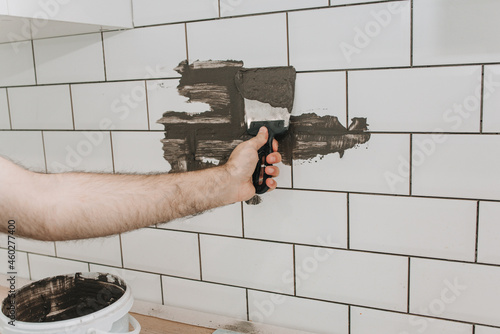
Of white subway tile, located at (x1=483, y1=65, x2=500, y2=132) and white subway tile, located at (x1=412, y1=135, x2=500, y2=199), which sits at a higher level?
white subway tile, located at (x1=483, y1=65, x2=500, y2=132)

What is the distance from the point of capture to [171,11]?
1.04 meters

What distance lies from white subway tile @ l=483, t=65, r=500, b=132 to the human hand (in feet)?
1.30

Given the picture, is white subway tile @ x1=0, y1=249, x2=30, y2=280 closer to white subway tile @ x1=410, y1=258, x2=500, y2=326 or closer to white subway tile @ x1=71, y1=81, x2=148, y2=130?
white subway tile @ x1=71, y1=81, x2=148, y2=130

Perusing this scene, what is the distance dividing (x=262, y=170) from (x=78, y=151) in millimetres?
590

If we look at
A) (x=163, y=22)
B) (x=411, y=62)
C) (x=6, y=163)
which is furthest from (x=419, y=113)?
(x=6, y=163)

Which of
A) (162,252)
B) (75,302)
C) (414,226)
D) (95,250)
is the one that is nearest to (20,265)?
(95,250)

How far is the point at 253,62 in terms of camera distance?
0.97 metres

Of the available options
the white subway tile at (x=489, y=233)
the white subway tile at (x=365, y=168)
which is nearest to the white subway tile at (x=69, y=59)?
the white subway tile at (x=365, y=168)

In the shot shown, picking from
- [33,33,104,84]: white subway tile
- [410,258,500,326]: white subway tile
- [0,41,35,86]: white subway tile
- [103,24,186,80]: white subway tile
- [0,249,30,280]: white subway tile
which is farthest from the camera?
[0,249,30,280]: white subway tile

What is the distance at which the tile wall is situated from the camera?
81 cm

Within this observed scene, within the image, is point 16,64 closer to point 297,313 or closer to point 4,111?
point 4,111

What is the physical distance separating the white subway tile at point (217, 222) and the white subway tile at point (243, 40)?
35 centimetres

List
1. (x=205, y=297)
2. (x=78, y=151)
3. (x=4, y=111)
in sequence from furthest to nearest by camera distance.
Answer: (x=4, y=111) < (x=78, y=151) < (x=205, y=297)

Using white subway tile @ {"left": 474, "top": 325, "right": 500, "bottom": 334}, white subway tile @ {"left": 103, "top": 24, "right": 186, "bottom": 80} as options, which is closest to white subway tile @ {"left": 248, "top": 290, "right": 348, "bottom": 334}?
white subway tile @ {"left": 474, "top": 325, "right": 500, "bottom": 334}
